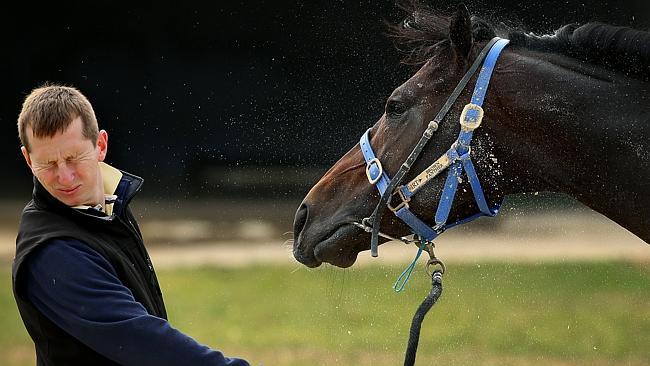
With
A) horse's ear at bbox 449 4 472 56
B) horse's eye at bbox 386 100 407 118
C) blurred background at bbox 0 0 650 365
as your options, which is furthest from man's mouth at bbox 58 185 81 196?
blurred background at bbox 0 0 650 365

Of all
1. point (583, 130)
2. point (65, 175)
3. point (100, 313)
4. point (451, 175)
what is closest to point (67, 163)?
point (65, 175)

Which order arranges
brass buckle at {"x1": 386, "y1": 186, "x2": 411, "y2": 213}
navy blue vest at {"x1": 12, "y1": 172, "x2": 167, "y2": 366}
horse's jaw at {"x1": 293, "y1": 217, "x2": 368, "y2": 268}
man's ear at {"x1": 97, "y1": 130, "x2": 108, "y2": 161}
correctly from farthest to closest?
horse's jaw at {"x1": 293, "y1": 217, "x2": 368, "y2": 268} < brass buckle at {"x1": 386, "y1": 186, "x2": 411, "y2": 213} < man's ear at {"x1": 97, "y1": 130, "x2": 108, "y2": 161} < navy blue vest at {"x1": 12, "y1": 172, "x2": 167, "y2": 366}

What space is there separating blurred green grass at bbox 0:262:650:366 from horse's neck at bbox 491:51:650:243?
334 centimetres

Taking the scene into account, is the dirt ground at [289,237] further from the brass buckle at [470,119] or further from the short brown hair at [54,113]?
the short brown hair at [54,113]

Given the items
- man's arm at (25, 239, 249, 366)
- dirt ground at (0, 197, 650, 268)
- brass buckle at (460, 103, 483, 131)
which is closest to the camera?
man's arm at (25, 239, 249, 366)

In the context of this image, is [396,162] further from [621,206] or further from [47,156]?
[47,156]

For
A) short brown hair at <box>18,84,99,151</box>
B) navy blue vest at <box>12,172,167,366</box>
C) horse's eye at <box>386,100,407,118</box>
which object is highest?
short brown hair at <box>18,84,99,151</box>

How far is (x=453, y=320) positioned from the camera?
7.21 meters

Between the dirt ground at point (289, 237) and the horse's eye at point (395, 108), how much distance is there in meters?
4.35

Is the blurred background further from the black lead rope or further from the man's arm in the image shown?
the man's arm

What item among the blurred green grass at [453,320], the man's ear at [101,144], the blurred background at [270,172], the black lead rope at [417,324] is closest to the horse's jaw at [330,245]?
the black lead rope at [417,324]

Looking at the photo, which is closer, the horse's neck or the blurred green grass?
the horse's neck

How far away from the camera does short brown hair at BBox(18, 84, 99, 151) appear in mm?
2357

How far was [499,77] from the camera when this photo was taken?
3025mm
